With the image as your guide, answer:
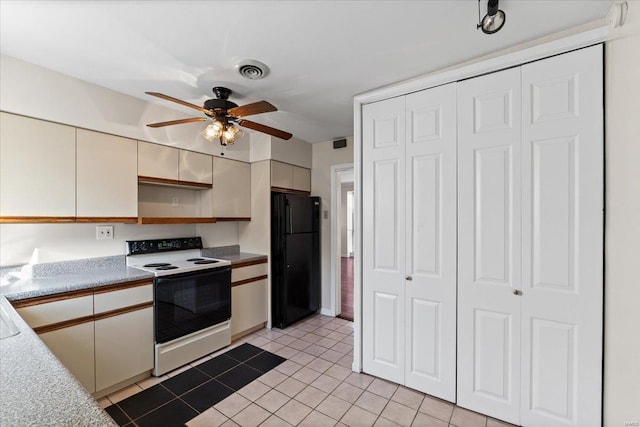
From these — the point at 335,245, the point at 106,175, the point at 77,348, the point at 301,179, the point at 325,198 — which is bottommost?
the point at 77,348

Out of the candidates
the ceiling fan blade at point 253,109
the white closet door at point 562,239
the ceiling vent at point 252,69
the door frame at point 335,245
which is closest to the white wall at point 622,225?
the white closet door at point 562,239

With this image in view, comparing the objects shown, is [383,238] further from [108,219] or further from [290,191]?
[108,219]

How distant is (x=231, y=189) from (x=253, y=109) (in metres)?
1.61

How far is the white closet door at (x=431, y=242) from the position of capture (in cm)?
202

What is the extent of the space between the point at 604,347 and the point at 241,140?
356cm

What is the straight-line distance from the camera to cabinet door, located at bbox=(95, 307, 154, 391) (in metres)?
2.06

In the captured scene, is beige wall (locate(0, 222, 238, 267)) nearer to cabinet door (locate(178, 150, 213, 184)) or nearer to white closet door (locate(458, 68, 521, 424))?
cabinet door (locate(178, 150, 213, 184))

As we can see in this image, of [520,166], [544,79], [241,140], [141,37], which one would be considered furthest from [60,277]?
[544,79]

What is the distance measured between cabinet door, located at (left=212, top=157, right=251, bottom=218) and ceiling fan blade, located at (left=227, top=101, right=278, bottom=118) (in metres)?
1.28

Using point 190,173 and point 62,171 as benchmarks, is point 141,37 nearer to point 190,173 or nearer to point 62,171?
point 62,171

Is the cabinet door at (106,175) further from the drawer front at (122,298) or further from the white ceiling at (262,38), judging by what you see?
the drawer front at (122,298)

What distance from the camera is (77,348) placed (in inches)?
76.4

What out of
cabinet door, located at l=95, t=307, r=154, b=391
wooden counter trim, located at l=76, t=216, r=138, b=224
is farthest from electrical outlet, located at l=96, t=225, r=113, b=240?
cabinet door, located at l=95, t=307, r=154, b=391

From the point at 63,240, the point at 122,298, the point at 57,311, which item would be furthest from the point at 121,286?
the point at 63,240
